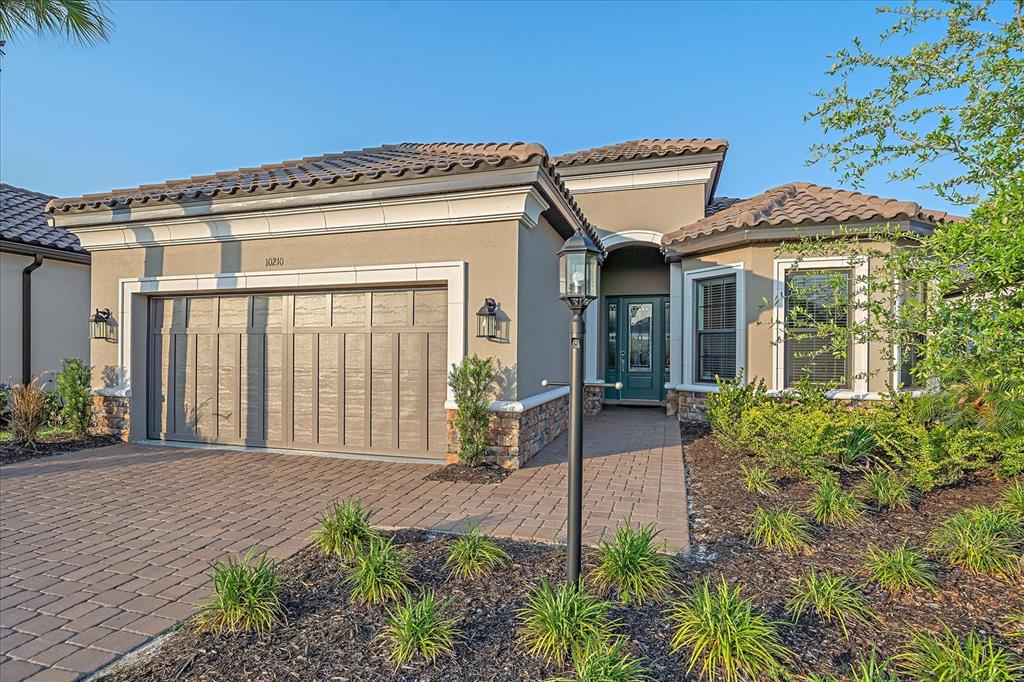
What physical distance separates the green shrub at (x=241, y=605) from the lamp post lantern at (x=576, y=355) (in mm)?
1685

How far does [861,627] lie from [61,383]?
33.6ft

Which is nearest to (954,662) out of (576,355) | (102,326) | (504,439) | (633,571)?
(633,571)

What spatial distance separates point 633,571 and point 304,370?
564 centimetres

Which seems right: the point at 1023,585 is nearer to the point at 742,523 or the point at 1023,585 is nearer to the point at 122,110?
the point at 742,523

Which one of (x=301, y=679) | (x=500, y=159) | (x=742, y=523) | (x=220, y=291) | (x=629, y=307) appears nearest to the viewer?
(x=301, y=679)

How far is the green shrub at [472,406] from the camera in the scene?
6.12 metres

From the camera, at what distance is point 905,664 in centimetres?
237

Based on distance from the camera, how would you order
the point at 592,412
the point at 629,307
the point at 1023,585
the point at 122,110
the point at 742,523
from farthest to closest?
the point at 629,307, the point at 592,412, the point at 122,110, the point at 742,523, the point at 1023,585

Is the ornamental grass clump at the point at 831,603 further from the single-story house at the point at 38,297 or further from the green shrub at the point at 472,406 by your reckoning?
the single-story house at the point at 38,297

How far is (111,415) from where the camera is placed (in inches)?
316

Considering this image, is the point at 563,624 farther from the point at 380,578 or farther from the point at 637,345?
the point at 637,345

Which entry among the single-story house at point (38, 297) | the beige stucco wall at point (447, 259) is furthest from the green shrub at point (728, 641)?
the single-story house at point (38, 297)

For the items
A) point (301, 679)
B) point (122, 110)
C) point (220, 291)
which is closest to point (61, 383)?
point (220, 291)

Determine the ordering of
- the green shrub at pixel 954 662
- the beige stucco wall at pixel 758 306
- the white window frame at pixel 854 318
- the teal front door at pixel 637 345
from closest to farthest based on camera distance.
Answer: the green shrub at pixel 954 662, the white window frame at pixel 854 318, the beige stucco wall at pixel 758 306, the teal front door at pixel 637 345
